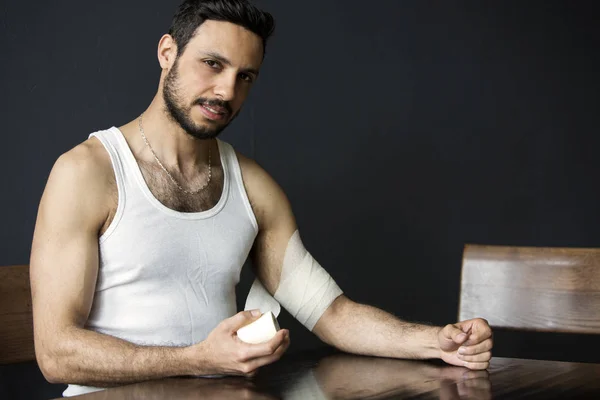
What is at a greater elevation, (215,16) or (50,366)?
(215,16)

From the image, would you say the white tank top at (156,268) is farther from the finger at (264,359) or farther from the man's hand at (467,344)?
the man's hand at (467,344)

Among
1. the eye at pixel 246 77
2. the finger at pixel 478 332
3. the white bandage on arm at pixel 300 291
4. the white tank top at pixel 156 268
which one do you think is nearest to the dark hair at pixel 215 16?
the eye at pixel 246 77

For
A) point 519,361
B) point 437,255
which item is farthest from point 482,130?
point 519,361

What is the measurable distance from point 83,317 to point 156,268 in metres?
0.22

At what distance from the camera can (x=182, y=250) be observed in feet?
6.12

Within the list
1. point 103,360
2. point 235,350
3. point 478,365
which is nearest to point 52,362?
point 103,360

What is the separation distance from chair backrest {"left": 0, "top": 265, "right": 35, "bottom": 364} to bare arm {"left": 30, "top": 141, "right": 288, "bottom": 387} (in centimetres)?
12

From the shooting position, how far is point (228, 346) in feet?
4.66

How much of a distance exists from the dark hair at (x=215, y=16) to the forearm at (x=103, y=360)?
773mm

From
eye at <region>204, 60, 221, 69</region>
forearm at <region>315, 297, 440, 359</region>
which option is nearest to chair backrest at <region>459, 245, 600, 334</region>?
forearm at <region>315, 297, 440, 359</region>

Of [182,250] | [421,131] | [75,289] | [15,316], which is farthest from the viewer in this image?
[421,131]

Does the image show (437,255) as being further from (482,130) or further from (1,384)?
(1,384)

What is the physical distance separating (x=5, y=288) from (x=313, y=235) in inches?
55.8

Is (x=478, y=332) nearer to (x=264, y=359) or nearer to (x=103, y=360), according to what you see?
(x=264, y=359)
